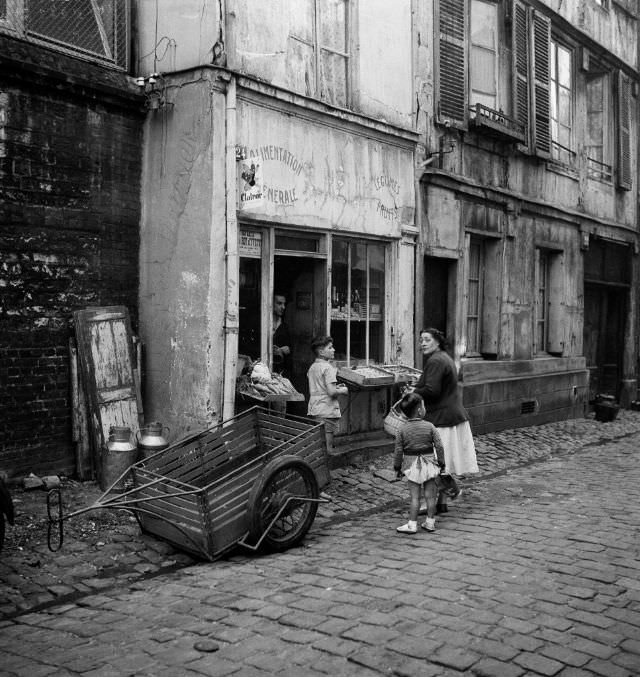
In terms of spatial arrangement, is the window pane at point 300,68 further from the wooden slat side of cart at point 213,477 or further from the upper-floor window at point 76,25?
the wooden slat side of cart at point 213,477

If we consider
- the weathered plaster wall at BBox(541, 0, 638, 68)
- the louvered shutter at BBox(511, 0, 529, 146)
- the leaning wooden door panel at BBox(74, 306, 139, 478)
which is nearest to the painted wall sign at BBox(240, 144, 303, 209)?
the leaning wooden door panel at BBox(74, 306, 139, 478)

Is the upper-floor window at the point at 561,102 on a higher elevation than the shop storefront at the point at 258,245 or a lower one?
higher

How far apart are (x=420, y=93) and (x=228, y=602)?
27.4 ft

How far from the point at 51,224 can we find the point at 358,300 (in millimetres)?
4146

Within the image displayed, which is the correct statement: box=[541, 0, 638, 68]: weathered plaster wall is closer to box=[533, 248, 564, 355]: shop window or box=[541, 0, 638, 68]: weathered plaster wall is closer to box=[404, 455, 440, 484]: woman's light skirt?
box=[533, 248, 564, 355]: shop window

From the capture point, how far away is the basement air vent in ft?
43.7

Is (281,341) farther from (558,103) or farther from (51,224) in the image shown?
(558,103)

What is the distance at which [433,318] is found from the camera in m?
12.0

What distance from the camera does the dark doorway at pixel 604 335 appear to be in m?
16.7

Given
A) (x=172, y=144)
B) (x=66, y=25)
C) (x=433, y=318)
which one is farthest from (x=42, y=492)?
(x=433, y=318)

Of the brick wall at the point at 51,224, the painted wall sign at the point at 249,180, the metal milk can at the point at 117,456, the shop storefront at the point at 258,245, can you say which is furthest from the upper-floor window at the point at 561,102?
the metal milk can at the point at 117,456

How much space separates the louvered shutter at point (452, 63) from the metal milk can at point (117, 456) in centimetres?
678

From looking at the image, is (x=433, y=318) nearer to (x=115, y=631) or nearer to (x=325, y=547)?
(x=325, y=547)

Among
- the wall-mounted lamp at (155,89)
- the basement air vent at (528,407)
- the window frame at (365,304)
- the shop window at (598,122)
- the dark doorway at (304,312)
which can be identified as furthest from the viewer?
the shop window at (598,122)
